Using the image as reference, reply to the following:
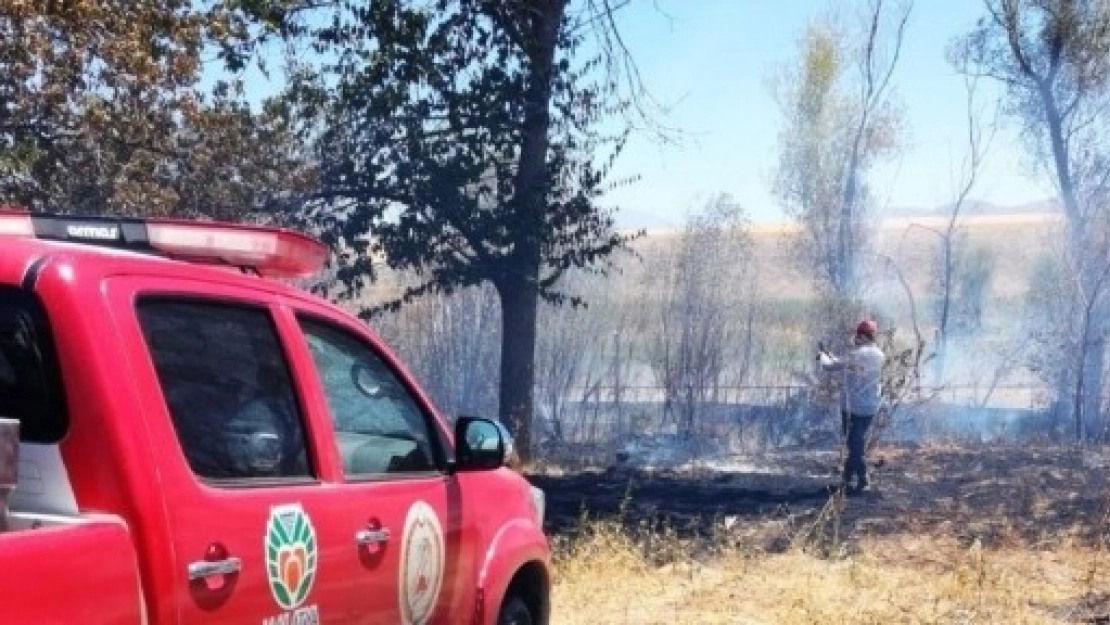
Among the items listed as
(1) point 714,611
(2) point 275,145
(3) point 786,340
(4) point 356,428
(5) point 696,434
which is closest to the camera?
(4) point 356,428

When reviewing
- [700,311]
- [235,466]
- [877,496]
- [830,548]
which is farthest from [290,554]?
[700,311]

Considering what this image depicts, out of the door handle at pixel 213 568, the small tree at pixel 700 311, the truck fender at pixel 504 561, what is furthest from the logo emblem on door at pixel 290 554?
the small tree at pixel 700 311

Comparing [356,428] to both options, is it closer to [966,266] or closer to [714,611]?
[714,611]

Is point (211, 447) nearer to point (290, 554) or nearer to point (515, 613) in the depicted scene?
point (290, 554)

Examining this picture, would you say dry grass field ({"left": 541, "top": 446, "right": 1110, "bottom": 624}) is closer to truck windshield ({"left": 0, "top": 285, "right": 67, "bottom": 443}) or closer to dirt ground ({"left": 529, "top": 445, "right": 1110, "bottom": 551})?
dirt ground ({"left": 529, "top": 445, "right": 1110, "bottom": 551})

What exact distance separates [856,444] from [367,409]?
8.34 m

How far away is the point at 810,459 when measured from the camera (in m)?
15.7

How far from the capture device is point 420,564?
4027 mm

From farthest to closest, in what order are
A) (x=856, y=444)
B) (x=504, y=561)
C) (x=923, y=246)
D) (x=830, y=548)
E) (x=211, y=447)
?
(x=923, y=246) → (x=856, y=444) → (x=830, y=548) → (x=504, y=561) → (x=211, y=447)

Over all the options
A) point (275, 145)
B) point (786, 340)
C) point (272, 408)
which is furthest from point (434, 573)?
point (786, 340)

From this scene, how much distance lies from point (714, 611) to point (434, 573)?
12.3 ft

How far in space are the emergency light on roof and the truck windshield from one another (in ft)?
1.30

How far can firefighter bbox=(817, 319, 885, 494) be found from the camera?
454 inches

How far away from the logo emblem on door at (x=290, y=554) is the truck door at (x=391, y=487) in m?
0.22
